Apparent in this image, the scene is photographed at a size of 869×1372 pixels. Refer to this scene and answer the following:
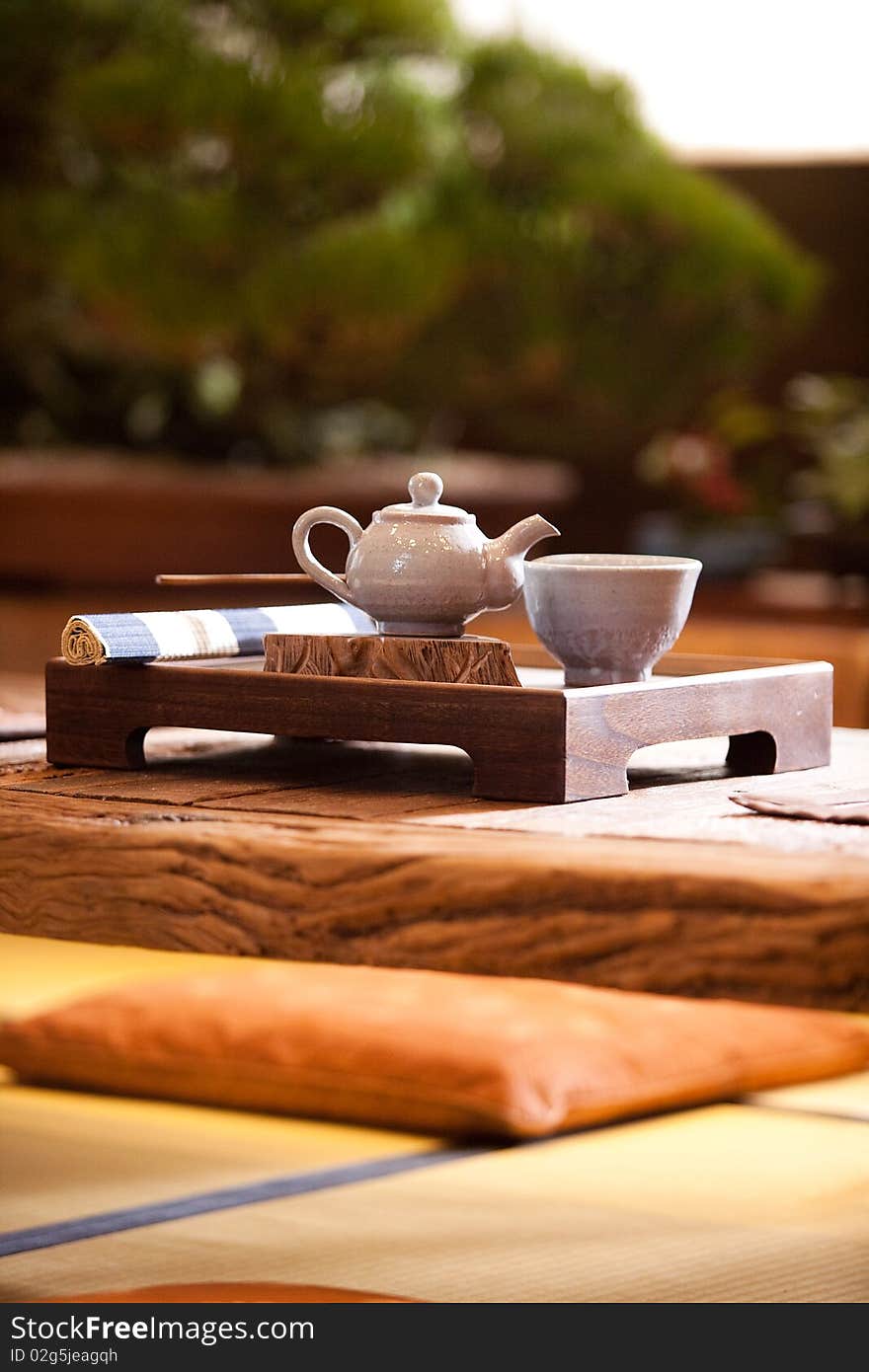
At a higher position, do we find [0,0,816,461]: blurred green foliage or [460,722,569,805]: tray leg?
[0,0,816,461]: blurred green foliage

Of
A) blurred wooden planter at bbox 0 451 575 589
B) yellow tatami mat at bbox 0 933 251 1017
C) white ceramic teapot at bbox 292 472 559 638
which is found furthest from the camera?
blurred wooden planter at bbox 0 451 575 589

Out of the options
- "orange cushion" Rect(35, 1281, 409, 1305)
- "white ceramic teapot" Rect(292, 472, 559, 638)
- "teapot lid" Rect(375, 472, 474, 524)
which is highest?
"teapot lid" Rect(375, 472, 474, 524)

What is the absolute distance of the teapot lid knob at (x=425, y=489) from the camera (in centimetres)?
105

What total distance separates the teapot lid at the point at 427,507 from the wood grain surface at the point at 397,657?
70 mm

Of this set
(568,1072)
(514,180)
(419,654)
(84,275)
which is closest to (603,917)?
(419,654)

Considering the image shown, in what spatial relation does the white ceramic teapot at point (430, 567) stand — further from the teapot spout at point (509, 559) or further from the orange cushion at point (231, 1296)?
the orange cushion at point (231, 1296)

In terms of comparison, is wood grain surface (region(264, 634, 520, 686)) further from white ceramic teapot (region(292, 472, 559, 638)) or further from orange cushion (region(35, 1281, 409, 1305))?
orange cushion (region(35, 1281, 409, 1305))

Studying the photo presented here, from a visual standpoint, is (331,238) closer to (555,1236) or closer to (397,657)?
(397,657)

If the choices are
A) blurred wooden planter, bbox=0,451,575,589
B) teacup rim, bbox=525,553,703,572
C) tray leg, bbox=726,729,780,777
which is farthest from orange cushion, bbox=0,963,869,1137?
blurred wooden planter, bbox=0,451,575,589

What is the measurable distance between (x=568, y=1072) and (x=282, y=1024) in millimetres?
Result: 173

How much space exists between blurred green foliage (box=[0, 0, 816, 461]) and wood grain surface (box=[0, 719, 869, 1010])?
199 centimetres

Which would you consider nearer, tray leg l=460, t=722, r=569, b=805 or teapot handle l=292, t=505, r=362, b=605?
tray leg l=460, t=722, r=569, b=805

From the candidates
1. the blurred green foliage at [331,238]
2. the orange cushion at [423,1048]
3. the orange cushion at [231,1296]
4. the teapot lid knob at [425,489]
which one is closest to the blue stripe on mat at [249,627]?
the teapot lid knob at [425,489]

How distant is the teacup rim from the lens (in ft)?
3.32
